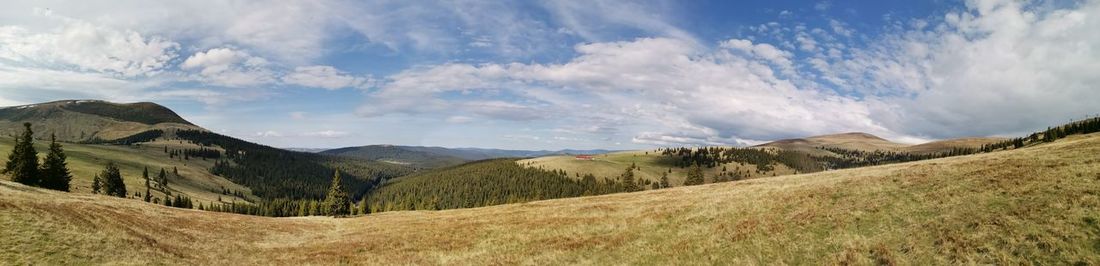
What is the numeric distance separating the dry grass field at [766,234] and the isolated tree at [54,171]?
72.6m

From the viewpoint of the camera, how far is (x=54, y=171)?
85.0 metres

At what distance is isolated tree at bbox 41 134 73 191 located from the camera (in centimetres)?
8269

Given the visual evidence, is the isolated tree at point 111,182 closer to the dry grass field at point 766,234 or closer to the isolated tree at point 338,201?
the isolated tree at point 338,201

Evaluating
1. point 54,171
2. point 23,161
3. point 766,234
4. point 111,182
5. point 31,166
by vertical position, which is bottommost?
point 111,182

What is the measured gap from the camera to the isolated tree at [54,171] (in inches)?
3255

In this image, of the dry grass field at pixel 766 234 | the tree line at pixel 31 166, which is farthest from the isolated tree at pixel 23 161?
the dry grass field at pixel 766 234

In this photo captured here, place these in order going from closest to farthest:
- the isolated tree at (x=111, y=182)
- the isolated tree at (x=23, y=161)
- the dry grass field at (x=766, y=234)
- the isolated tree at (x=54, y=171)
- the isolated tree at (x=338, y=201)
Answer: the dry grass field at (x=766, y=234)
the isolated tree at (x=23, y=161)
the isolated tree at (x=54, y=171)
the isolated tree at (x=338, y=201)
the isolated tree at (x=111, y=182)

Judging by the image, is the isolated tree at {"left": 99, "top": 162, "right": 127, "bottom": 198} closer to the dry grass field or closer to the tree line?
the tree line

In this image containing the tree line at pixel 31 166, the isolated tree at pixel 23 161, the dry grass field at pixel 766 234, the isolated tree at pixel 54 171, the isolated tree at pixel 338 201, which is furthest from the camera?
the isolated tree at pixel 338 201

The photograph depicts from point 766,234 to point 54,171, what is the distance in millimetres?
115509

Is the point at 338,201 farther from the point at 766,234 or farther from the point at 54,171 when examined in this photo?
the point at 766,234

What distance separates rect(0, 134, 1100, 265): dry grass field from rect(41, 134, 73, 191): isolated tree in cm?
7262

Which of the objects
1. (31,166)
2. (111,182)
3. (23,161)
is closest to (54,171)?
(31,166)

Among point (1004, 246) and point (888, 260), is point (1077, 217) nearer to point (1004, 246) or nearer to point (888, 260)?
point (1004, 246)
